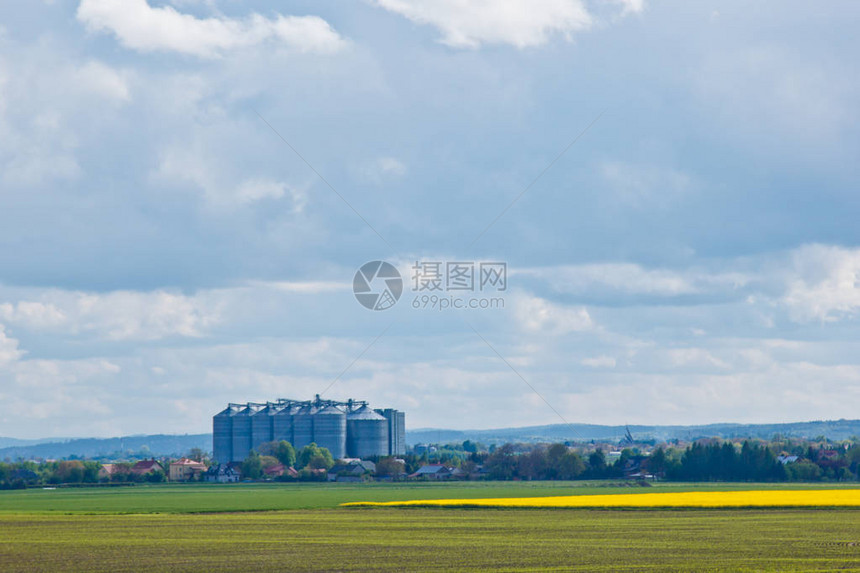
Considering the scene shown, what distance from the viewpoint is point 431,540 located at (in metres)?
69.3

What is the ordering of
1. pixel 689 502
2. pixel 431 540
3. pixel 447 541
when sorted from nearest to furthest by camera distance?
pixel 447 541 → pixel 431 540 → pixel 689 502

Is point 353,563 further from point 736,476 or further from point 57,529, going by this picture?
point 736,476

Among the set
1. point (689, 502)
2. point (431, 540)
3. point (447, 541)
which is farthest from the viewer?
point (689, 502)

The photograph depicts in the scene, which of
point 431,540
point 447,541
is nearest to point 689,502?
point 431,540

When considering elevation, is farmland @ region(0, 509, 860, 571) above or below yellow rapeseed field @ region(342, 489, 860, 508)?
below

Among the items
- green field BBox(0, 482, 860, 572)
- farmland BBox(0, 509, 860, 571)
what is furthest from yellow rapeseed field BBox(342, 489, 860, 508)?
farmland BBox(0, 509, 860, 571)

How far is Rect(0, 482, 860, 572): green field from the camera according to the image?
56.0m

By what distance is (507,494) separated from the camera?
140500mm

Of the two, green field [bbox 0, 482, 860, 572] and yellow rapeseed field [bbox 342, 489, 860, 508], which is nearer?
green field [bbox 0, 482, 860, 572]

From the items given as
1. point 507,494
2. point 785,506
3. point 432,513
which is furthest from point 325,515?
point 507,494

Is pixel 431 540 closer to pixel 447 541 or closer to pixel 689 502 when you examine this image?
pixel 447 541

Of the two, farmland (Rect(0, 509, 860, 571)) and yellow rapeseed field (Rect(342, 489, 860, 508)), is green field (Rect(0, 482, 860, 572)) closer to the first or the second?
farmland (Rect(0, 509, 860, 571))

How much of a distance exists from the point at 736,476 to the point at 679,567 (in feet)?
472

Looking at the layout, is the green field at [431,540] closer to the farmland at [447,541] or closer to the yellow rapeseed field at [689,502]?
the farmland at [447,541]
